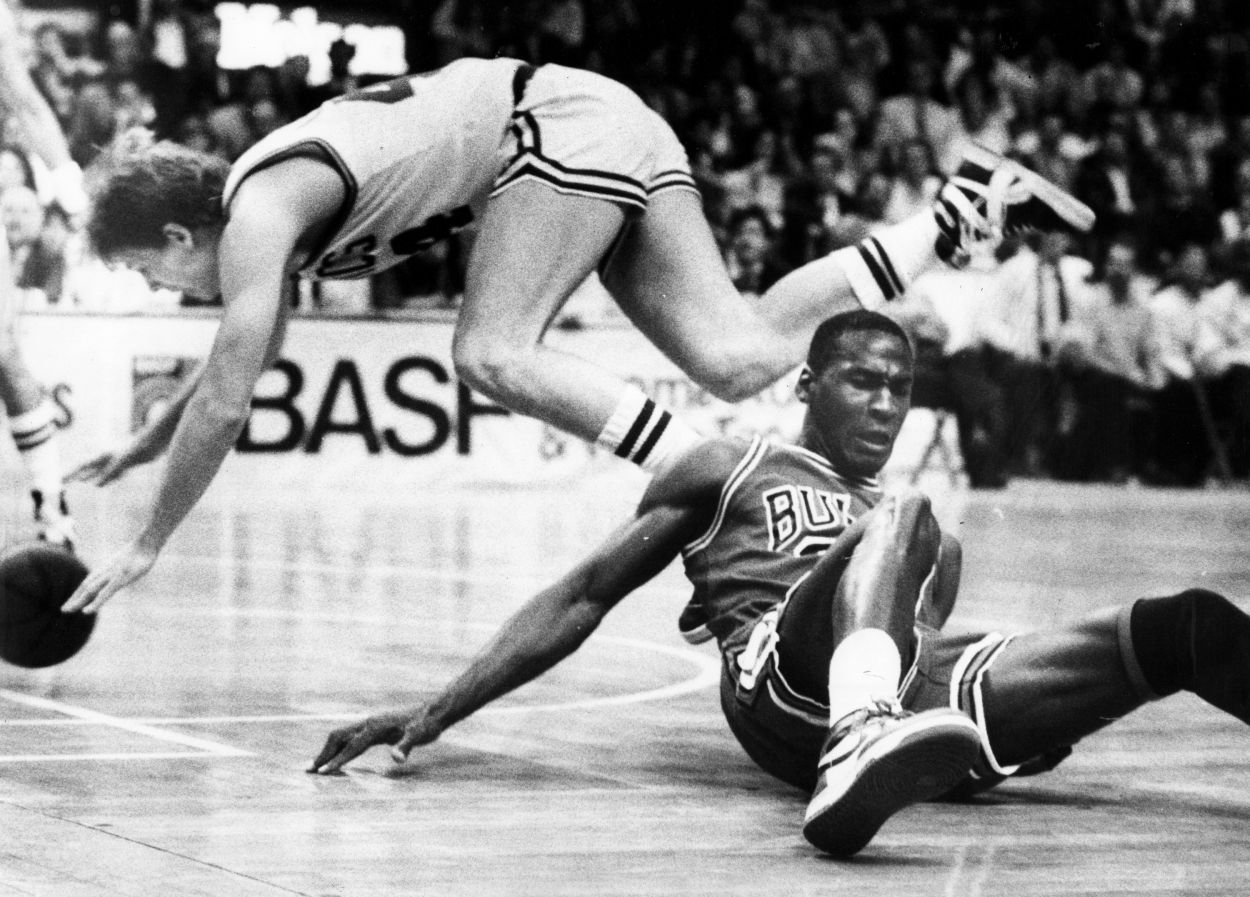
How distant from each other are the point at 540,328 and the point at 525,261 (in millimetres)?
156

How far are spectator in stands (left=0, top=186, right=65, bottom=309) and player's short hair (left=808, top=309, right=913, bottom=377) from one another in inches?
368

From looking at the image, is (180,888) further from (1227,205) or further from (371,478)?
(1227,205)

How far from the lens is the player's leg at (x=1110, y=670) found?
384cm

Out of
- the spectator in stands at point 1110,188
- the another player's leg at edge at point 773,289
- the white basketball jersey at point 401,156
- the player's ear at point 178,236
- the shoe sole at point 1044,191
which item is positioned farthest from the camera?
the spectator in stands at point 1110,188

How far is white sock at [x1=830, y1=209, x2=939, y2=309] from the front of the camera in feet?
18.8

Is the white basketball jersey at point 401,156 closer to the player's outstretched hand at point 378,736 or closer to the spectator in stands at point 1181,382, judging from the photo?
the player's outstretched hand at point 378,736

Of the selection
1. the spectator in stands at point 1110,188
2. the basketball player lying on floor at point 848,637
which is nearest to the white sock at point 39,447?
the basketball player lying on floor at point 848,637

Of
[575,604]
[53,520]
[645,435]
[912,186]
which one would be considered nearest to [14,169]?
[912,186]

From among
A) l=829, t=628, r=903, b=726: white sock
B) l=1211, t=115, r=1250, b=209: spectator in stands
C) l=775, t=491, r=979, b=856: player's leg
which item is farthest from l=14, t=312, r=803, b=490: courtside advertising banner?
l=829, t=628, r=903, b=726: white sock

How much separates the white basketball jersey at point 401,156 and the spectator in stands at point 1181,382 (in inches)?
444

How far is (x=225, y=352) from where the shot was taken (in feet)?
14.0

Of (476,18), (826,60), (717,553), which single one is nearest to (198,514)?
(476,18)

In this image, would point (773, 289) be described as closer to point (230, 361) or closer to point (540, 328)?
point (540, 328)

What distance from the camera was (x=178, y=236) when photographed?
4.52m
